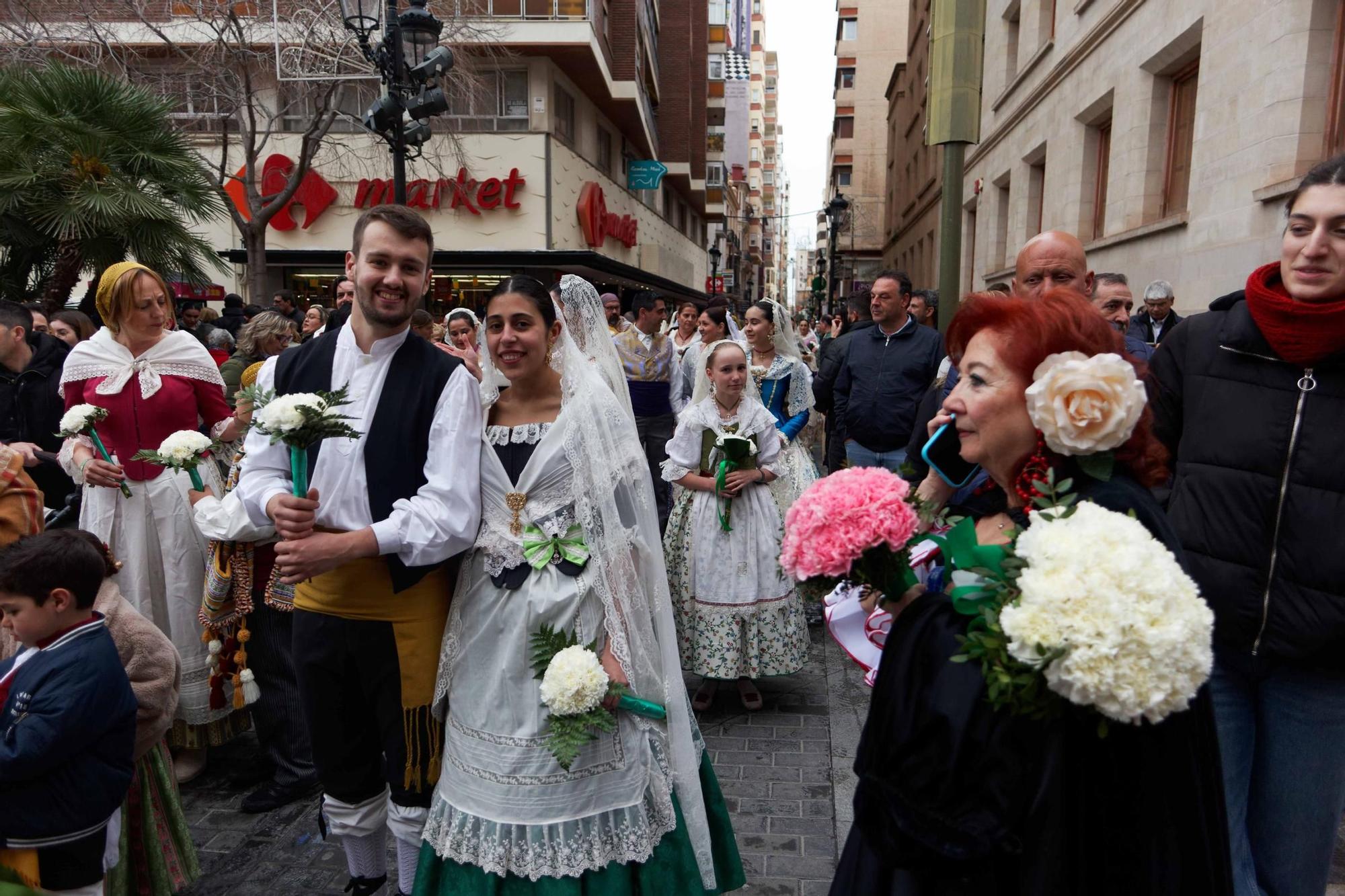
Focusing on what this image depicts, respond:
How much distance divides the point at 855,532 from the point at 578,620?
133 centimetres

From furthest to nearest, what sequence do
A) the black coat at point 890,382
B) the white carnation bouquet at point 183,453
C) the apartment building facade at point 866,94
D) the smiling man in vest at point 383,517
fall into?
1. the apartment building facade at point 866,94
2. the black coat at point 890,382
3. the white carnation bouquet at point 183,453
4. the smiling man in vest at point 383,517

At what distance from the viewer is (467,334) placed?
22.8ft

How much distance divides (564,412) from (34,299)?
7.77 meters

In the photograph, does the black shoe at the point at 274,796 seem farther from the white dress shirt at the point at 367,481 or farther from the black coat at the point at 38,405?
the black coat at the point at 38,405

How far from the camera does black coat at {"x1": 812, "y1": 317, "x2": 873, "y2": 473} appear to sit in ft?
23.4

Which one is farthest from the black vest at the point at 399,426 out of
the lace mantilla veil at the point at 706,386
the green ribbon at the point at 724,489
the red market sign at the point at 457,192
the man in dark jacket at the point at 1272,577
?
the red market sign at the point at 457,192

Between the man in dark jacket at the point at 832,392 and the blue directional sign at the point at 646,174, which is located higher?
the blue directional sign at the point at 646,174

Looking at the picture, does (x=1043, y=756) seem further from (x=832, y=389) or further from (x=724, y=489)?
(x=832, y=389)

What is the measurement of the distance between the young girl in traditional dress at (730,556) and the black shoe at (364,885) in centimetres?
225

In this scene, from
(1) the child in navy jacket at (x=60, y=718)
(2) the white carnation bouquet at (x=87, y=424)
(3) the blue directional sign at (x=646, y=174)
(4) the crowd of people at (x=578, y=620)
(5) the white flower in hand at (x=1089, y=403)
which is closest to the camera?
(5) the white flower in hand at (x=1089, y=403)

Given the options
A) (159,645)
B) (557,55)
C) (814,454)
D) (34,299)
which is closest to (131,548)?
(159,645)

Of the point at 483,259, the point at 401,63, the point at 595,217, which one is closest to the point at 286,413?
the point at 401,63

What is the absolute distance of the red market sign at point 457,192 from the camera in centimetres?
1927

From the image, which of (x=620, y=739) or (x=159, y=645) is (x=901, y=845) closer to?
(x=620, y=739)
